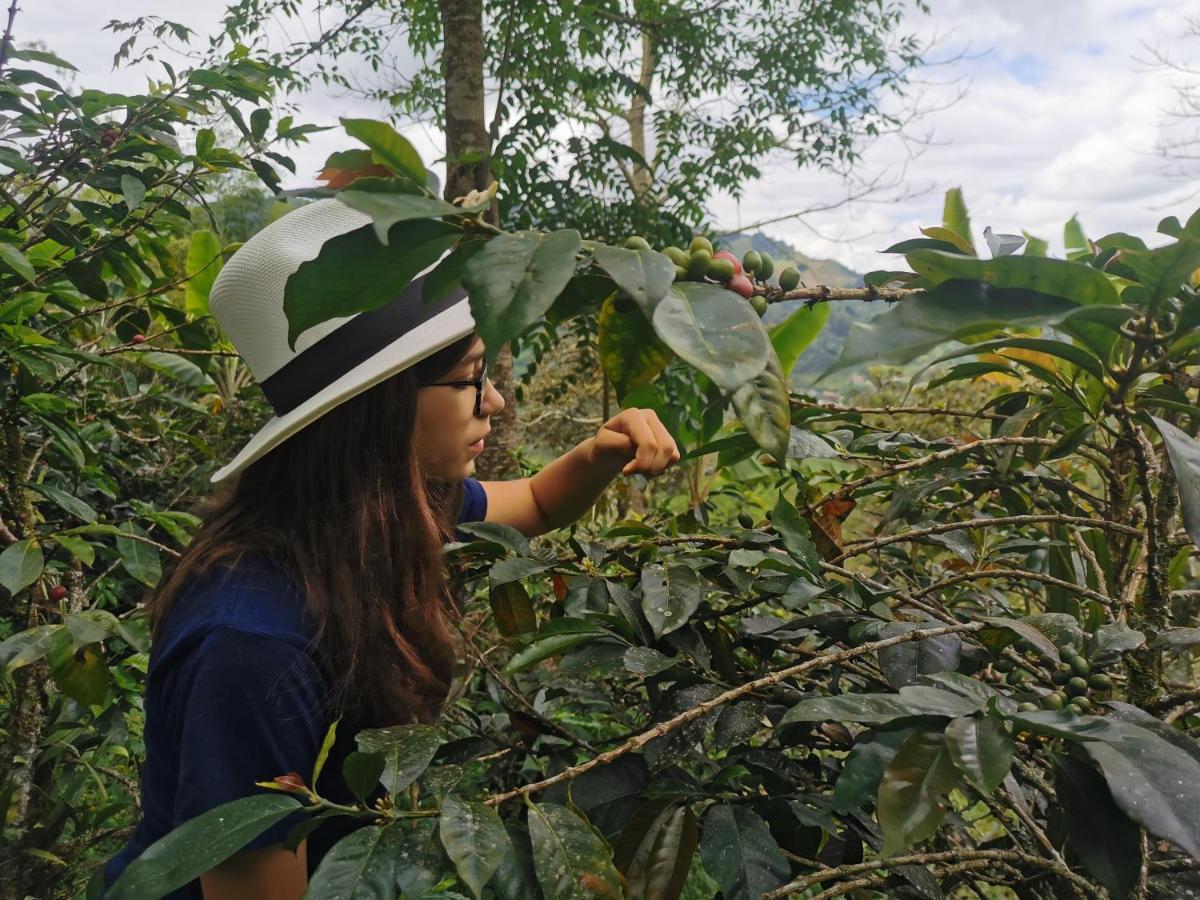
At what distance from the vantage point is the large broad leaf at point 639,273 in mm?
448

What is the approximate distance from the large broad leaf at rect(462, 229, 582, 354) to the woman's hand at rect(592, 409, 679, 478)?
0.77 m

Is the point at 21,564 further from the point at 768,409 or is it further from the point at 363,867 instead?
the point at 768,409

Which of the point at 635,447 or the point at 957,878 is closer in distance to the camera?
the point at 957,878

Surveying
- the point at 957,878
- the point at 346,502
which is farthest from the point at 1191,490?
the point at 346,502

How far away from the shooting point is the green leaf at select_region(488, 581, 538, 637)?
1.04 metres

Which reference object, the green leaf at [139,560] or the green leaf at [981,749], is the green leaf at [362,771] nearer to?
the green leaf at [981,749]

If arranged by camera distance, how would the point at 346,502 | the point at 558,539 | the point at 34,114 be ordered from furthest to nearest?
the point at 558,539, the point at 34,114, the point at 346,502

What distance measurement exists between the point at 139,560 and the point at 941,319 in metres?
1.34

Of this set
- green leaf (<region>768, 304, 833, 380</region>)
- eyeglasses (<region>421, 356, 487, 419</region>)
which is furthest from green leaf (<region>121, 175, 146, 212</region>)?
green leaf (<region>768, 304, 833, 380</region>)

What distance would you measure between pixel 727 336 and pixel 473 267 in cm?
14

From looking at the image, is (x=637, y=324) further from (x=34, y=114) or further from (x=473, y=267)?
(x=34, y=114)

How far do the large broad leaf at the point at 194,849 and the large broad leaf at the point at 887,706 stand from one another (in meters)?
0.35

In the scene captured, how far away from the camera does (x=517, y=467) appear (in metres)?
2.98

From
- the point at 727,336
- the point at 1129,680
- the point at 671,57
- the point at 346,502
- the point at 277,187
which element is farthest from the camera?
the point at 671,57
